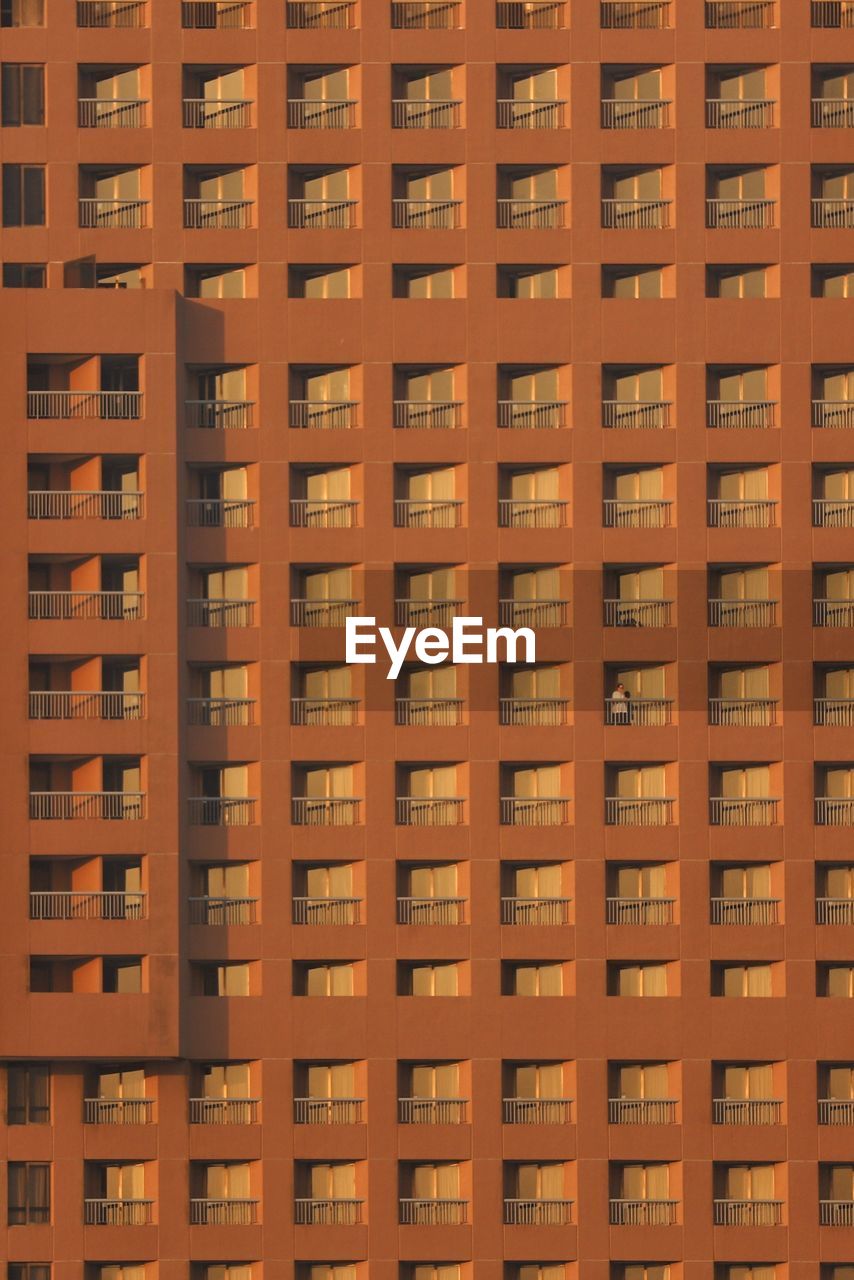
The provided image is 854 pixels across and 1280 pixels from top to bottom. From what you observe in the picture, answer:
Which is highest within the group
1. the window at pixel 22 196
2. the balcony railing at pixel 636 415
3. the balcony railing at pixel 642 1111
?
the window at pixel 22 196

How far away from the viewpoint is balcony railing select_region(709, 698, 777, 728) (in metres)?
60.8

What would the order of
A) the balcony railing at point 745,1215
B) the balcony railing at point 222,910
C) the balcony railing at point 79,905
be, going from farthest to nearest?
1. the balcony railing at point 222,910
2. the balcony railing at point 745,1215
3. the balcony railing at point 79,905

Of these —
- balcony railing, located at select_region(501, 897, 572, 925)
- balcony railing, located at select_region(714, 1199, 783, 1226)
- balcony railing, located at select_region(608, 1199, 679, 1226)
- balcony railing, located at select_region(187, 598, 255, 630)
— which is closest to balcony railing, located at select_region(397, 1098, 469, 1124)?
balcony railing, located at select_region(608, 1199, 679, 1226)

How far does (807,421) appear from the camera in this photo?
6122cm

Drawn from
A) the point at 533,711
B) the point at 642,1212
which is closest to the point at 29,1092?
the point at 642,1212

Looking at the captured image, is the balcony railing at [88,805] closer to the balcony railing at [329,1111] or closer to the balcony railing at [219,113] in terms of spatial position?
the balcony railing at [329,1111]

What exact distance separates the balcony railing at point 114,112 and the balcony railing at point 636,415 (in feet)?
50.0

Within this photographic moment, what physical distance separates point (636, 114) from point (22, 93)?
17.1 meters

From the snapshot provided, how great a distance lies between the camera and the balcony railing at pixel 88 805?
195ft

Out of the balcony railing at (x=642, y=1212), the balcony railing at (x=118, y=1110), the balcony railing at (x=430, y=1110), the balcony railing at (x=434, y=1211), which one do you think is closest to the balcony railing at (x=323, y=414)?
the balcony railing at (x=430, y=1110)

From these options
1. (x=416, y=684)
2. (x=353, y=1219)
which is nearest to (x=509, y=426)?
(x=416, y=684)

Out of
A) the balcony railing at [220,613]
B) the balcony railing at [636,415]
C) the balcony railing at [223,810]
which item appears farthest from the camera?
the balcony railing at [636,415]

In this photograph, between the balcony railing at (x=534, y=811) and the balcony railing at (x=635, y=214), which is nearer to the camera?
the balcony railing at (x=534, y=811)
